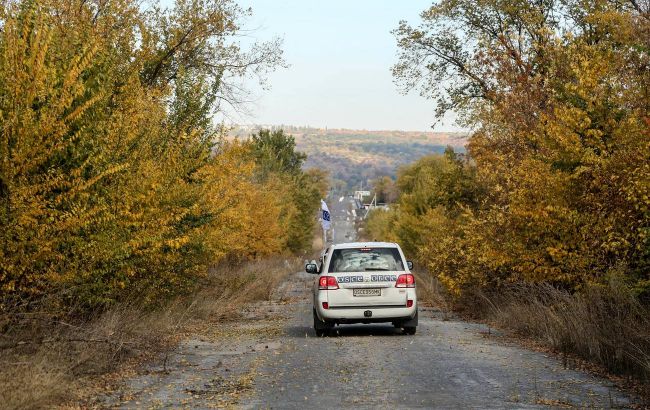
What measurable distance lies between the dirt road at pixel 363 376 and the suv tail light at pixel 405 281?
954 millimetres

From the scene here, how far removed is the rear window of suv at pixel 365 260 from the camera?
59.4 ft

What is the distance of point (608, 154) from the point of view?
54.2 ft

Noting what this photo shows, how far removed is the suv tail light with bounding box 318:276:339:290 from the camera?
17922 millimetres

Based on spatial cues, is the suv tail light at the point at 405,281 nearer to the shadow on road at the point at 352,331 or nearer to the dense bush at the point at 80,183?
the shadow on road at the point at 352,331

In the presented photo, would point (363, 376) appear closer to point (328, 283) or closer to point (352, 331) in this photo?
point (328, 283)

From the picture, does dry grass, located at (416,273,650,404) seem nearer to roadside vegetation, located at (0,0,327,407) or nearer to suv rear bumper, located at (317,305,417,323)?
suv rear bumper, located at (317,305,417,323)

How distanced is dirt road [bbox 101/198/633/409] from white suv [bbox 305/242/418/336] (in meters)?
0.40

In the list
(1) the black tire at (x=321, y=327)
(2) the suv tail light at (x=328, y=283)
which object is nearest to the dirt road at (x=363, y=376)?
(1) the black tire at (x=321, y=327)

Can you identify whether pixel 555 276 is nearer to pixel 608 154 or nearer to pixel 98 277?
pixel 608 154

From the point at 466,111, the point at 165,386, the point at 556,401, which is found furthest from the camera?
the point at 466,111

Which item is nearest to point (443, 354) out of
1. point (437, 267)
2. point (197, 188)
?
point (197, 188)

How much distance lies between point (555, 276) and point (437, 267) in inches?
406

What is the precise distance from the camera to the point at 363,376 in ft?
38.3

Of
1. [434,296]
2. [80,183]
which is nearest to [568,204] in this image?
[80,183]
